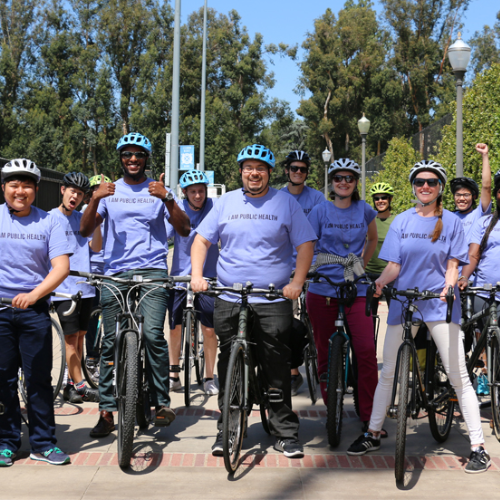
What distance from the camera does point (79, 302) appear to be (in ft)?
21.0

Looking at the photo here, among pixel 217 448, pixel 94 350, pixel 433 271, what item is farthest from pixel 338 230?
pixel 94 350

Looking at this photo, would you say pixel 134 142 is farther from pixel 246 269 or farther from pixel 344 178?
pixel 344 178

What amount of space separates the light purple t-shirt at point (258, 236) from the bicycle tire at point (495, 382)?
1.69 metres

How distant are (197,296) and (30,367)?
2470mm

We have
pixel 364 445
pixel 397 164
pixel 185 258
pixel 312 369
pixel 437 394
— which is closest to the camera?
pixel 364 445

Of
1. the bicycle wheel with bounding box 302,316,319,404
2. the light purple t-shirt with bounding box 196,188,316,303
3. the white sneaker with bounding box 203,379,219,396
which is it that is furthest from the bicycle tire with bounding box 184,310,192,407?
the light purple t-shirt with bounding box 196,188,316,303

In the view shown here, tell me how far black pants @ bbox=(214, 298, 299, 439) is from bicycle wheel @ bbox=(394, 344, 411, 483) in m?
0.83

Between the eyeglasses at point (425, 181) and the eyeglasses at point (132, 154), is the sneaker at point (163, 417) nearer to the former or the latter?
the eyeglasses at point (132, 154)

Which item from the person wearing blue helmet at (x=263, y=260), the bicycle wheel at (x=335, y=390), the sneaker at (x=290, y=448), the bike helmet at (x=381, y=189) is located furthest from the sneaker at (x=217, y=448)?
the bike helmet at (x=381, y=189)

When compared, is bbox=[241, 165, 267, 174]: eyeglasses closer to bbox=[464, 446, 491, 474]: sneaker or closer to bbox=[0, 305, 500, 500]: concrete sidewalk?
bbox=[0, 305, 500, 500]: concrete sidewalk

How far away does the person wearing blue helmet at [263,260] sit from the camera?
4.82m

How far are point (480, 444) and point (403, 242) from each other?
142 cm

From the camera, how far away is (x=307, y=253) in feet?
16.0

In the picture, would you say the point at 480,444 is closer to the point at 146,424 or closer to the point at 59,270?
the point at 146,424
